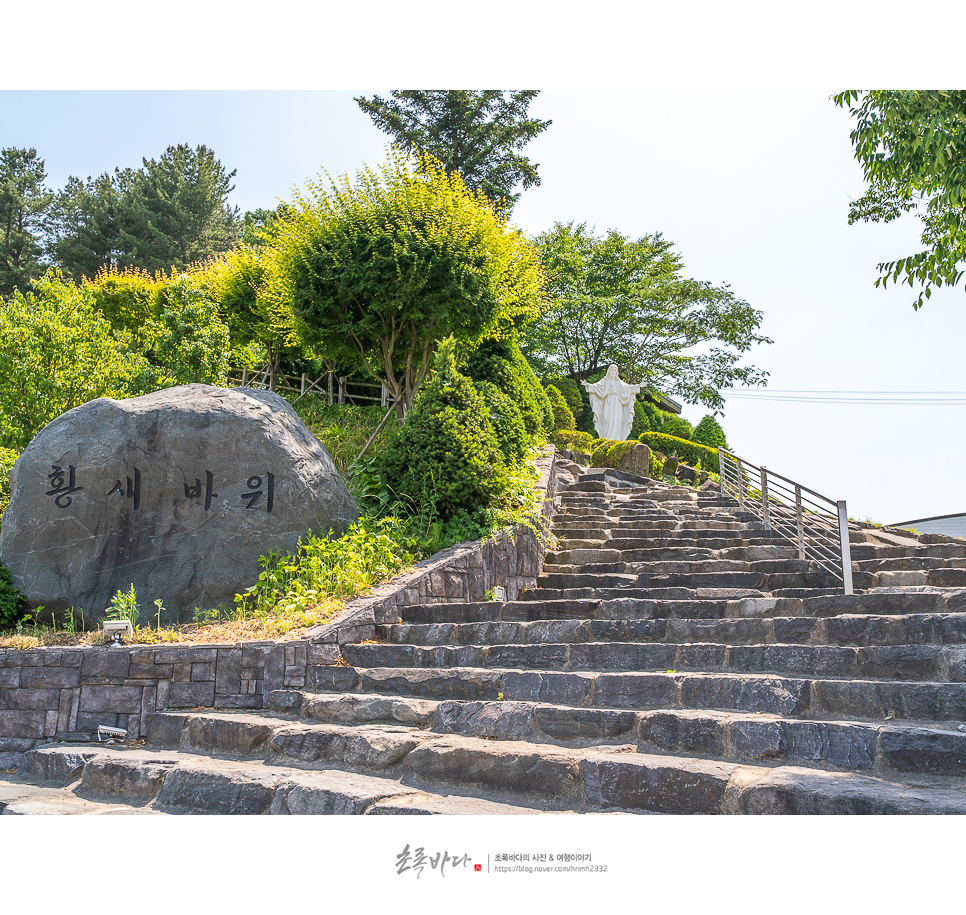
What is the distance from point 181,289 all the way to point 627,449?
9545 mm

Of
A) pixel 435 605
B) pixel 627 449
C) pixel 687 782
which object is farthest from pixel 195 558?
pixel 627 449

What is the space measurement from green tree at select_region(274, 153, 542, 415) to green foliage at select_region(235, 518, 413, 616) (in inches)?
138

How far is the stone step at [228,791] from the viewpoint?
294cm

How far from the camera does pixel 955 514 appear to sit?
17.8 metres

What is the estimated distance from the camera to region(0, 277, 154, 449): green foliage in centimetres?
899

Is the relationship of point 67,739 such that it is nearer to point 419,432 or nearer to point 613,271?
point 419,432

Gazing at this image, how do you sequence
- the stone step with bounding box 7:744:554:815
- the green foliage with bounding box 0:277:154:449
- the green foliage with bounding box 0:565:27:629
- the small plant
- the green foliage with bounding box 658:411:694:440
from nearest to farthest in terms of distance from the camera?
the stone step with bounding box 7:744:554:815
the small plant
the green foliage with bounding box 0:565:27:629
the green foliage with bounding box 0:277:154:449
the green foliage with bounding box 658:411:694:440

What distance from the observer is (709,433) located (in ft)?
69.2

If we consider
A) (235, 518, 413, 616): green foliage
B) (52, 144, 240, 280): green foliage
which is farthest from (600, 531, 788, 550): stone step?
(52, 144, 240, 280): green foliage

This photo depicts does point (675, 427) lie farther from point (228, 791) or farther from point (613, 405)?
point (228, 791)

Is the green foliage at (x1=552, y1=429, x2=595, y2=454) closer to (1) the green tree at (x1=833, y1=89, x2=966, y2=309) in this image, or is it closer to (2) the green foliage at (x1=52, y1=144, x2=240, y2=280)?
(1) the green tree at (x1=833, y1=89, x2=966, y2=309)

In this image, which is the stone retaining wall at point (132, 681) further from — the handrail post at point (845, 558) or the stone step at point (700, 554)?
the handrail post at point (845, 558)

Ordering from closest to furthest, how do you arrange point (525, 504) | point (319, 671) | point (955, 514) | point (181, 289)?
1. point (319, 671)
2. point (525, 504)
3. point (181, 289)
4. point (955, 514)

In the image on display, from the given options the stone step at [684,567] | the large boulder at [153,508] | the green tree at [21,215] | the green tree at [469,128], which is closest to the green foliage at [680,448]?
the green tree at [469,128]
